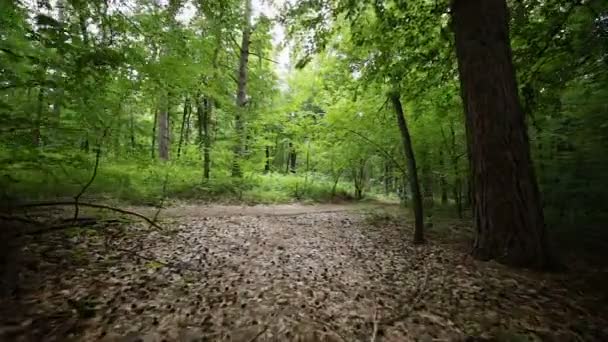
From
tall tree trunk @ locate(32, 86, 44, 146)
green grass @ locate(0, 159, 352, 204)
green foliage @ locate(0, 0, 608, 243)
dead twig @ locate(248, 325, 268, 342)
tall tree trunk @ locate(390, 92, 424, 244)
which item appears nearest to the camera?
dead twig @ locate(248, 325, 268, 342)

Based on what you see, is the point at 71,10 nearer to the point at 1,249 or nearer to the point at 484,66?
the point at 1,249

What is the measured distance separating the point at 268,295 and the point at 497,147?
12.4 ft

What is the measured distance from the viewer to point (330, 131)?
1120 centimetres

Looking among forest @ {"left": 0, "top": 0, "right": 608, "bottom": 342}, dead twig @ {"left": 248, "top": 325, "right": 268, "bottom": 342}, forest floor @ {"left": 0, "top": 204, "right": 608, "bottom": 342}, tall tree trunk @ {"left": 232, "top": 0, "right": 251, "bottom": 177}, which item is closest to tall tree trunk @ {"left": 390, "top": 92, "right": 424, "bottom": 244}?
forest @ {"left": 0, "top": 0, "right": 608, "bottom": 342}

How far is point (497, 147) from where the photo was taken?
414cm

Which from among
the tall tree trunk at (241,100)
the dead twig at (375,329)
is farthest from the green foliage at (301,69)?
the dead twig at (375,329)

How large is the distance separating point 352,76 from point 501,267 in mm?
4804

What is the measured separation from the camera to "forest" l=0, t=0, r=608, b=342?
278cm

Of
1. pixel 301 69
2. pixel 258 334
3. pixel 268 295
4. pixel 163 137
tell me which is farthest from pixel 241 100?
pixel 258 334

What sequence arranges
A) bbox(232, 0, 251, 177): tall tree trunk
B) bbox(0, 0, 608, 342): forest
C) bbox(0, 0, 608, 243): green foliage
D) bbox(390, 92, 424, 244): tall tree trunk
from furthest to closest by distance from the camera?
bbox(232, 0, 251, 177): tall tree trunk, bbox(390, 92, 424, 244): tall tree trunk, bbox(0, 0, 608, 243): green foliage, bbox(0, 0, 608, 342): forest

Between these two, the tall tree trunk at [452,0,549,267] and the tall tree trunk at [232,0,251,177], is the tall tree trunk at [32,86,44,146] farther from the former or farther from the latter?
the tall tree trunk at [232,0,251,177]

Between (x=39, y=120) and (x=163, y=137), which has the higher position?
(x=163, y=137)

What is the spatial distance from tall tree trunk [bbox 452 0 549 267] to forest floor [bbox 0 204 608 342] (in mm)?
431

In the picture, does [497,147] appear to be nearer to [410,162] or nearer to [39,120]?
[410,162]
